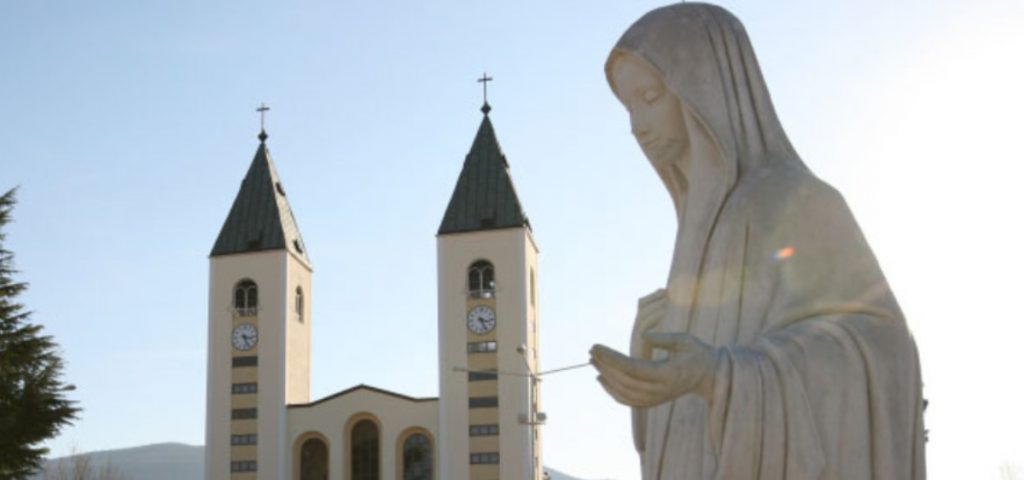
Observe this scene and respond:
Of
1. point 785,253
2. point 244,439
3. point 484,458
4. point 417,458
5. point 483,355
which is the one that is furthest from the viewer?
point 417,458

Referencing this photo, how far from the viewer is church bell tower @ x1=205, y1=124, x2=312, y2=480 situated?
5788 centimetres

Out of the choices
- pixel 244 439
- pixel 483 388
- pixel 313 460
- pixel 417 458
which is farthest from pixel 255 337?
pixel 483 388

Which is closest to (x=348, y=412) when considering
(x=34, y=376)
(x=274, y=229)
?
(x=274, y=229)

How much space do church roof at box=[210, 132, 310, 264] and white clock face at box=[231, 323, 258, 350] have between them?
354 cm

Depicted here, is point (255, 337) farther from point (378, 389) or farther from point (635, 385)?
point (635, 385)

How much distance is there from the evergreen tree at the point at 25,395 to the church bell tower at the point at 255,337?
28.7m

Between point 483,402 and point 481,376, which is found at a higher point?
point 481,376

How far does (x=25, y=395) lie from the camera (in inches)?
1128

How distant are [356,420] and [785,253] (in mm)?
58308

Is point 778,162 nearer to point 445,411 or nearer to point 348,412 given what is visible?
point 445,411

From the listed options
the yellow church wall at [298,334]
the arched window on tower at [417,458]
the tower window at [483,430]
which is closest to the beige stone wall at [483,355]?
the tower window at [483,430]

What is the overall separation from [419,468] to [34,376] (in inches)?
1199

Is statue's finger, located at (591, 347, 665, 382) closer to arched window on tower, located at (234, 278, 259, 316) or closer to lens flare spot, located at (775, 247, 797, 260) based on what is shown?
lens flare spot, located at (775, 247, 797, 260)

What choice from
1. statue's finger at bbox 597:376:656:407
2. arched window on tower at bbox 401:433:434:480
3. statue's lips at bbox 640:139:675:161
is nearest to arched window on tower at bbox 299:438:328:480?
arched window on tower at bbox 401:433:434:480
